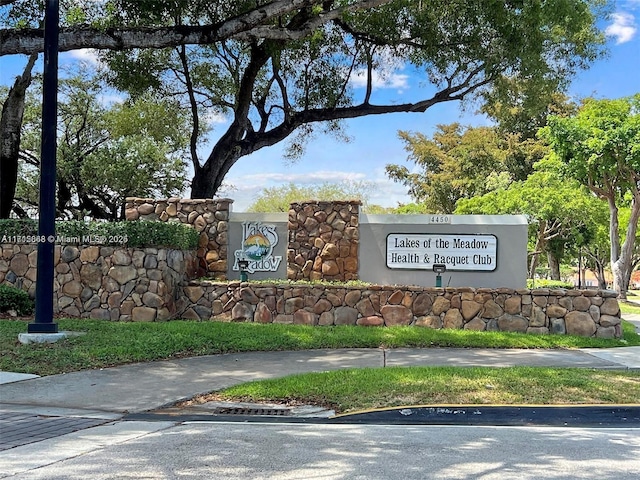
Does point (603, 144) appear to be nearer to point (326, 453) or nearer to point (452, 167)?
point (452, 167)

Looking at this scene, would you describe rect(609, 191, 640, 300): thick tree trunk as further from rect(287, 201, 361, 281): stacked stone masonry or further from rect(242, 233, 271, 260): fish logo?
rect(242, 233, 271, 260): fish logo

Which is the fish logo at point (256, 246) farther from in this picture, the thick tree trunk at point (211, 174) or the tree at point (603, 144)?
the tree at point (603, 144)

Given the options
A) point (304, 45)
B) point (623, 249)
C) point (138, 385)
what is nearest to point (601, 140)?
point (623, 249)

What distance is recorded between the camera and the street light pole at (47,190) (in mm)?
11156

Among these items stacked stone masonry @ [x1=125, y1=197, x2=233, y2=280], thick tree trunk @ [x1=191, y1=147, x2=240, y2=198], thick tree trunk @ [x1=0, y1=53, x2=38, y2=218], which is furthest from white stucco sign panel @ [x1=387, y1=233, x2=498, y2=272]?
thick tree trunk @ [x1=0, y1=53, x2=38, y2=218]

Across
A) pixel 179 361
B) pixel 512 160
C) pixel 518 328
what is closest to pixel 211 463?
pixel 179 361

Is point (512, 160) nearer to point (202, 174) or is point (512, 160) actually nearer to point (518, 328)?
point (202, 174)

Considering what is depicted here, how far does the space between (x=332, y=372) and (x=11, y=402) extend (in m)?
4.27

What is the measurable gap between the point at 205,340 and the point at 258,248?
4746mm

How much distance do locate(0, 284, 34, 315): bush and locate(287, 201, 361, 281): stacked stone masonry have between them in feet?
20.1

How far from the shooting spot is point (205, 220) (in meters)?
→ 16.3

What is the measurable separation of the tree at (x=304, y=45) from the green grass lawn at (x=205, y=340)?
238 inches

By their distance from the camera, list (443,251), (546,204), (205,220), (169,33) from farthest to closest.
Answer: (546,204) < (205,220) < (443,251) < (169,33)

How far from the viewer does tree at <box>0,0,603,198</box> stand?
540 inches
